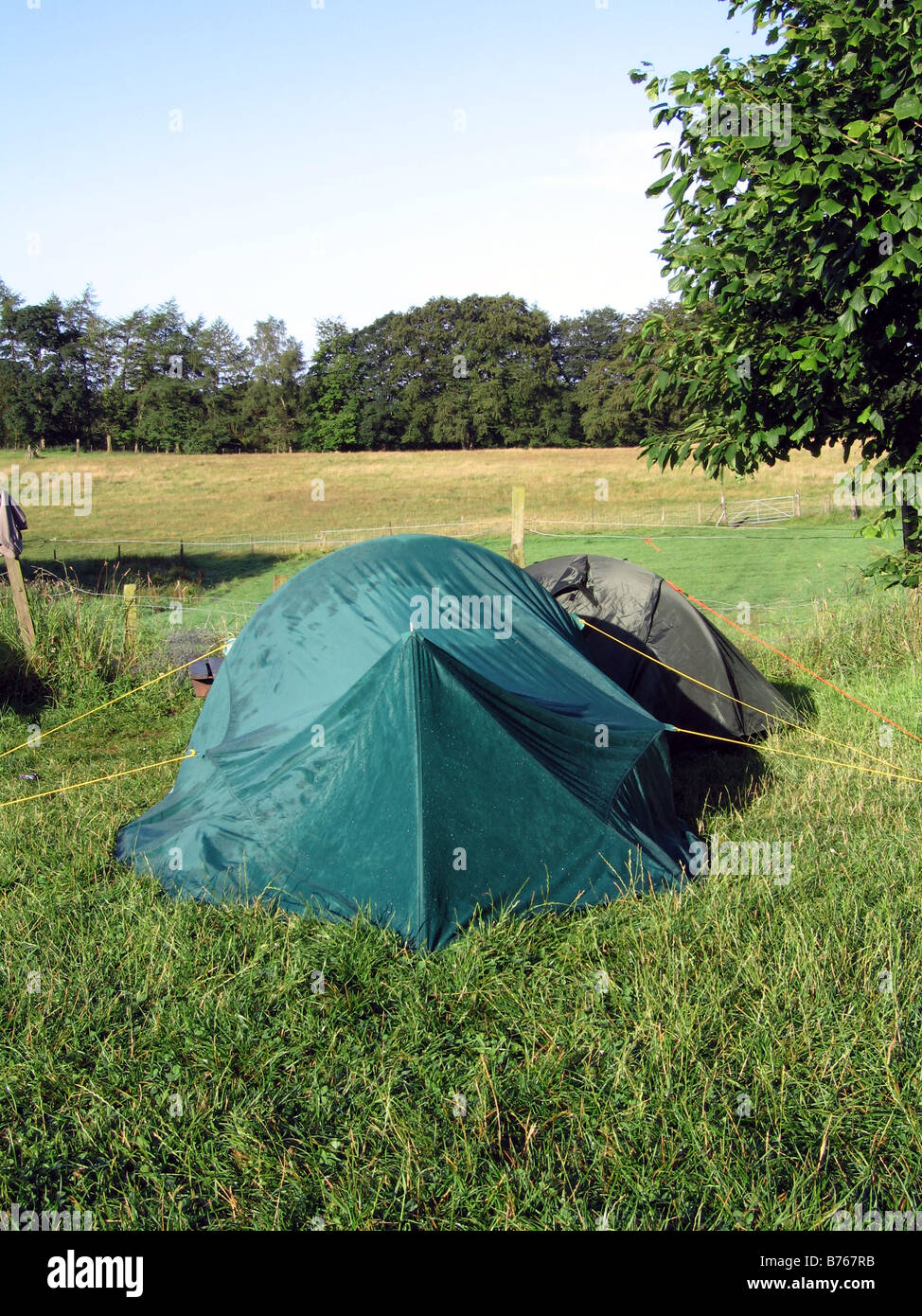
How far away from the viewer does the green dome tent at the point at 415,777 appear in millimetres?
4539

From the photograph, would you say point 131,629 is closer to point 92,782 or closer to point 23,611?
point 23,611

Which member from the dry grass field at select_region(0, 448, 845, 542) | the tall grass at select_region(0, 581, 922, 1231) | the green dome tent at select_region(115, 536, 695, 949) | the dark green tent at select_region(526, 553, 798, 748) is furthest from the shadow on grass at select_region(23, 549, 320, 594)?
the tall grass at select_region(0, 581, 922, 1231)

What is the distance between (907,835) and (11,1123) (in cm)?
467

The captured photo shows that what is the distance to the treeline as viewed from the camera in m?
63.9

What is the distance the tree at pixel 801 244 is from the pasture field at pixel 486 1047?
291 cm

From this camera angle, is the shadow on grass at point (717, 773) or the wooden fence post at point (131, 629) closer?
the shadow on grass at point (717, 773)

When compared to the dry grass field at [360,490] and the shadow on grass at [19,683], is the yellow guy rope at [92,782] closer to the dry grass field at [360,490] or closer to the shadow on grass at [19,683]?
the shadow on grass at [19,683]

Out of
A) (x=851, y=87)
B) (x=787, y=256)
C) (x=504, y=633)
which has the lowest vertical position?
(x=504, y=633)

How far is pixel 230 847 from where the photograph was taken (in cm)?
500

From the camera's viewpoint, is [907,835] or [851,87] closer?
[907,835]

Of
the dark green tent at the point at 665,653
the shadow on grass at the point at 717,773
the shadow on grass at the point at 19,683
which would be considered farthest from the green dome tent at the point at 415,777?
the shadow on grass at the point at 19,683

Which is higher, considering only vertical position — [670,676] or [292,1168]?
[670,676]
